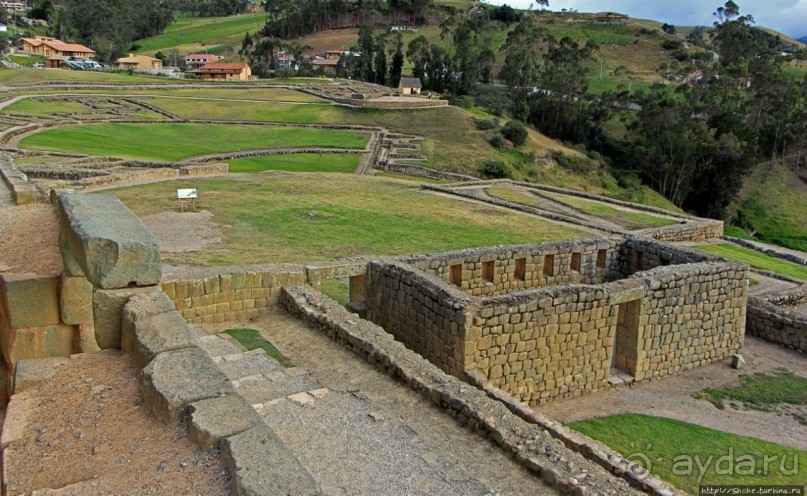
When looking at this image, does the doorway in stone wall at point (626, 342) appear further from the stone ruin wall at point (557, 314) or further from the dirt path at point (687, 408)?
the dirt path at point (687, 408)

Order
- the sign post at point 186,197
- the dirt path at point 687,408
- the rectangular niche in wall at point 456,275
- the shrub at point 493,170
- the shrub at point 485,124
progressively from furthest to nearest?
the shrub at point 485,124 → the shrub at point 493,170 → the sign post at point 186,197 → the rectangular niche in wall at point 456,275 → the dirt path at point 687,408

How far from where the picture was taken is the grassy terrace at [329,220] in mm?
17833

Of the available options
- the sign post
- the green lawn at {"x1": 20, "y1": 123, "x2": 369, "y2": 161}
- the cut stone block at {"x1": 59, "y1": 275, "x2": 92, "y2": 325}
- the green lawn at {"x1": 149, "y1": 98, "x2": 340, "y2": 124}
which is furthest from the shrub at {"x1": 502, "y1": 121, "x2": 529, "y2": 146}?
the cut stone block at {"x1": 59, "y1": 275, "x2": 92, "y2": 325}

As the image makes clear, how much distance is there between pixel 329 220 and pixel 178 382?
A: 1642 cm

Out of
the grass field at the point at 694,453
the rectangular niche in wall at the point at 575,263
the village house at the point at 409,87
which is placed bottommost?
the grass field at the point at 694,453

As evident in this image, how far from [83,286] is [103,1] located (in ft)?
477

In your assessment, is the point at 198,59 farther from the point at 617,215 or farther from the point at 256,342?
the point at 256,342

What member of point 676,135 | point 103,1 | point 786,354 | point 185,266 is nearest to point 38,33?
point 103,1

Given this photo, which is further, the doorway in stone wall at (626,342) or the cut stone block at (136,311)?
the doorway in stone wall at (626,342)

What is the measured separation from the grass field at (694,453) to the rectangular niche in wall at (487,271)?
13.4ft

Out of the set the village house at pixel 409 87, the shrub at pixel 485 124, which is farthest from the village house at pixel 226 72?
the shrub at pixel 485 124

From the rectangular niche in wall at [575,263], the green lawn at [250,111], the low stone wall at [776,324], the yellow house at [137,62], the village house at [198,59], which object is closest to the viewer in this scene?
the low stone wall at [776,324]

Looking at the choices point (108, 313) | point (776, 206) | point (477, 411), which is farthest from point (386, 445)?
point (776, 206)

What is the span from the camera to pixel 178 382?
5.68 m
